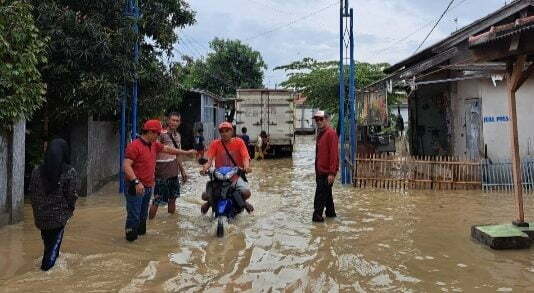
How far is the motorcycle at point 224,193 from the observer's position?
23.1 feet

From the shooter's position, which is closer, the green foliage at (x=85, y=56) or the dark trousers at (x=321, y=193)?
the dark trousers at (x=321, y=193)

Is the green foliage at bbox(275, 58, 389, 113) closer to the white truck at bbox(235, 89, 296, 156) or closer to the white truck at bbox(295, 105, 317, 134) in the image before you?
the white truck at bbox(235, 89, 296, 156)

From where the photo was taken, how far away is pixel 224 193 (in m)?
7.11

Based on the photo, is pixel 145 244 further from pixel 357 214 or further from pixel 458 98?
pixel 458 98

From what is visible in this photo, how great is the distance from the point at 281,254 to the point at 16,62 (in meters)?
4.72

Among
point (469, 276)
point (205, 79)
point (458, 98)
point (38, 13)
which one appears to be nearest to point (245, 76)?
point (205, 79)

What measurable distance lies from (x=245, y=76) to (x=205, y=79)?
318cm

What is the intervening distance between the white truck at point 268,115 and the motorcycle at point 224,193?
49.0ft

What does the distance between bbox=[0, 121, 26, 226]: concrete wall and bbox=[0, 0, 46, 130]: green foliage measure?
1.21ft

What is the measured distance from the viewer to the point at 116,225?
7738 millimetres

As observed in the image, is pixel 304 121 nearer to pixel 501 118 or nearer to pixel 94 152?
pixel 501 118

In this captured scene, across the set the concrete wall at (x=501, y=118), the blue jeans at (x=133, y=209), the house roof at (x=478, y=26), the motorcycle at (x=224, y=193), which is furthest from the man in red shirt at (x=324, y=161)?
the concrete wall at (x=501, y=118)

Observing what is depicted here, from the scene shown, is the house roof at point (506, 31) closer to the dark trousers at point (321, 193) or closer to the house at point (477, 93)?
the dark trousers at point (321, 193)

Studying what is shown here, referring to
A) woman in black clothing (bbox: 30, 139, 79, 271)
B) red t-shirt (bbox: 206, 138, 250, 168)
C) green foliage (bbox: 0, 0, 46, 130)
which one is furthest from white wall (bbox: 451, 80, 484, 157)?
woman in black clothing (bbox: 30, 139, 79, 271)
